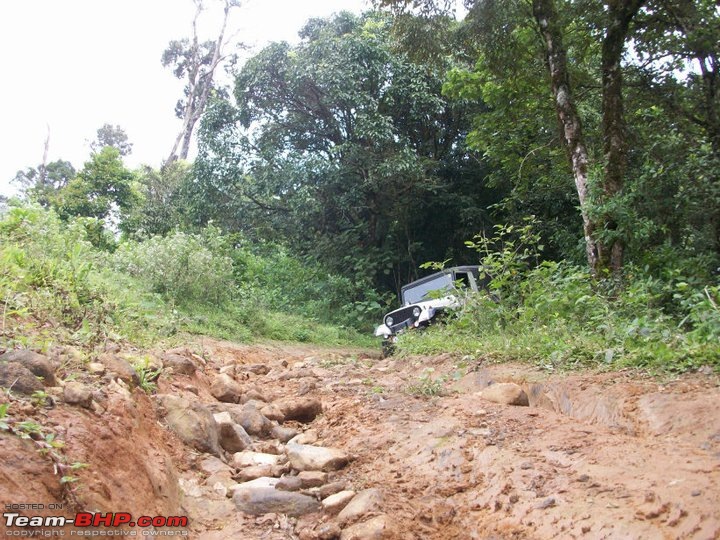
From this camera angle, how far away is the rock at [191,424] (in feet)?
11.2

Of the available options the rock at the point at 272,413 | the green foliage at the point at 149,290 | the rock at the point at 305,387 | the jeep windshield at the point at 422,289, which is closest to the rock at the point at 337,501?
the rock at the point at 272,413

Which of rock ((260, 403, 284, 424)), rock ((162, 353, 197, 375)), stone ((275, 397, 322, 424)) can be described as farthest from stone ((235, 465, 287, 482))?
rock ((162, 353, 197, 375))

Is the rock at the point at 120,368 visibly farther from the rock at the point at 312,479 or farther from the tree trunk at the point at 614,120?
the tree trunk at the point at 614,120

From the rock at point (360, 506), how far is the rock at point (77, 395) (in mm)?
1292

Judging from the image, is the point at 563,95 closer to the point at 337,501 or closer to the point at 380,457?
the point at 380,457

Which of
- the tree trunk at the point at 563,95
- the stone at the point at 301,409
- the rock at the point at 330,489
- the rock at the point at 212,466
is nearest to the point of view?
the rock at the point at 330,489

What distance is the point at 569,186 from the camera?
41.0 ft

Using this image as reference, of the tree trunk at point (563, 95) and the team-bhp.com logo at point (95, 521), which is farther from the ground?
the tree trunk at point (563, 95)

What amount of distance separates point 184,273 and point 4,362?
8.00 meters

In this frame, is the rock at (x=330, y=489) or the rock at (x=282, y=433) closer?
the rock at (x=330, y=489)

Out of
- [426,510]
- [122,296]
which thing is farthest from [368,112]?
[426,510]

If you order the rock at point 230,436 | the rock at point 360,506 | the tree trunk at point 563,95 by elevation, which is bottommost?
the rock at point 360,506

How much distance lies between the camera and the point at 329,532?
2621mm

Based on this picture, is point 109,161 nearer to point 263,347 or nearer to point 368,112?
point 368,112
